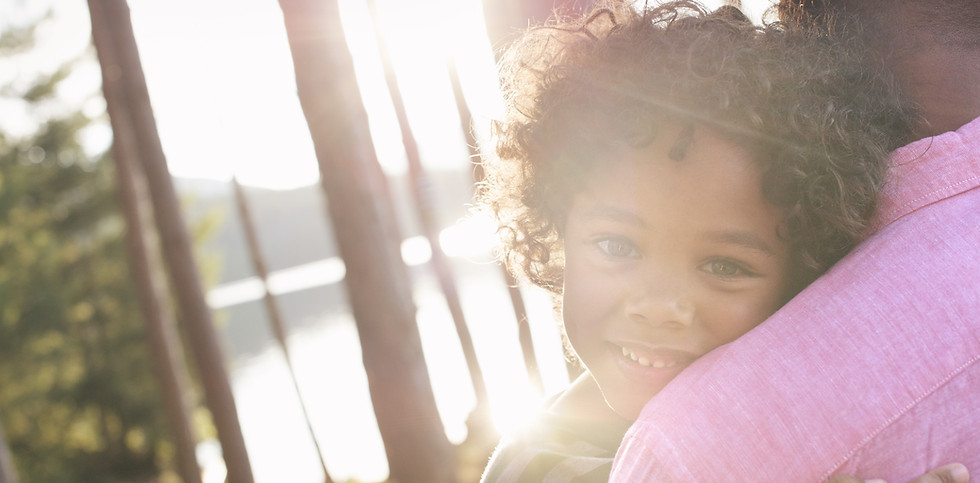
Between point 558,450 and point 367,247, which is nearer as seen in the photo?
point 558,450

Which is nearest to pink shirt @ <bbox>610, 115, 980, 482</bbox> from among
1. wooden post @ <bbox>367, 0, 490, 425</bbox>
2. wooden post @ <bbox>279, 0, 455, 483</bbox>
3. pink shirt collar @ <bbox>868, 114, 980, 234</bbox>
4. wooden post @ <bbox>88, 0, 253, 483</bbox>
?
pink shirt collar @ <bbox>868, 114, 980, 234</bbox>

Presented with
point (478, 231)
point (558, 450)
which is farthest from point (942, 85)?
point (478, 231)

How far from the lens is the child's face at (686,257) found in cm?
121

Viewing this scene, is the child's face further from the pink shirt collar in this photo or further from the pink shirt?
the pink shirt

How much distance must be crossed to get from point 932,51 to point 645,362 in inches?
26.3

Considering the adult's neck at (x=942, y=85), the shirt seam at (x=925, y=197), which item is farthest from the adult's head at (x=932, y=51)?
the shirt seam at (x=925, y=197)

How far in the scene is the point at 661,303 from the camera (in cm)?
123

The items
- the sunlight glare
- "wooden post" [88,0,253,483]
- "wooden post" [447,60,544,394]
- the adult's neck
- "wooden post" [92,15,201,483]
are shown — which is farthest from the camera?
"wooden post" [92,15,201,483]

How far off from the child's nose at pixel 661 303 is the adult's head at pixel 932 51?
0.46 m

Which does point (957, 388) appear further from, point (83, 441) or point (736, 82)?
point (83, 441)

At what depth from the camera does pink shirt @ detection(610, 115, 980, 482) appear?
827 millimetres

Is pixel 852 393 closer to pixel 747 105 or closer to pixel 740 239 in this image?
pixel 740 239

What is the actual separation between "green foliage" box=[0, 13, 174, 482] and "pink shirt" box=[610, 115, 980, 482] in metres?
19.9

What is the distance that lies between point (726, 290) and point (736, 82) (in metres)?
0.33
